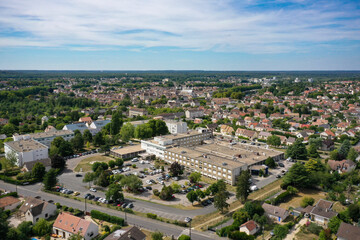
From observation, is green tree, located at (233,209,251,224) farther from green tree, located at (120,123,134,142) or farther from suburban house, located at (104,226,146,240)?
green tree, located at (120,123,134,142)

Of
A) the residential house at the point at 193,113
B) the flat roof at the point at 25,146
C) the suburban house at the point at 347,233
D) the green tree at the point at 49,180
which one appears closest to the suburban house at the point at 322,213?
the suburban house at the point at 347,233

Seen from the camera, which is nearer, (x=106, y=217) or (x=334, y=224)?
(x=334, y=224)

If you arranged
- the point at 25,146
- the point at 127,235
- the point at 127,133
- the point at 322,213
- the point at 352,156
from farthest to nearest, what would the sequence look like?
the point at 127,133 < the point at 25,146 < the point at 352,156 < the point at 322,213 < the point at 127,235

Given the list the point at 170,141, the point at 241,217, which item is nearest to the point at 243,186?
the point at 241,217

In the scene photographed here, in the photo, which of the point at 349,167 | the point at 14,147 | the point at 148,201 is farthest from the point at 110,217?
the point at 349,167

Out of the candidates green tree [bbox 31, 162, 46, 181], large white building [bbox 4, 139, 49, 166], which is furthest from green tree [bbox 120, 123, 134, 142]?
green tree [bbox 31, 162, 46, 181]

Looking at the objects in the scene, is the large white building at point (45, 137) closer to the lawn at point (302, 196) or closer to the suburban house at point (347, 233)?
the lawn at point (302, 196)

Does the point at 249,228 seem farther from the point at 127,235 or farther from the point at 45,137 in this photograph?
the point at 45,137
